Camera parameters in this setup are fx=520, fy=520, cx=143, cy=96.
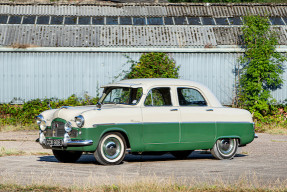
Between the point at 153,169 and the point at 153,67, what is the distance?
11.0 metres

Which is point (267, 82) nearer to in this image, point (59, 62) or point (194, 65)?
point (194, 65)

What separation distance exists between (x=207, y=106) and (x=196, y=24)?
1176 centimetres

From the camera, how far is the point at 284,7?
24.3 m

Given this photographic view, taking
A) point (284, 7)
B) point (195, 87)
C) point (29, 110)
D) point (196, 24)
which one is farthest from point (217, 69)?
point (195, 87)

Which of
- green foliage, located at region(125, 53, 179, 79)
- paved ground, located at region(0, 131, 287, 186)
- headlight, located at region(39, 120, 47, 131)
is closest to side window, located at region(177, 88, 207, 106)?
paved ground, located at region(0, 131, 287, 186)

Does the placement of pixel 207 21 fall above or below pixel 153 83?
above

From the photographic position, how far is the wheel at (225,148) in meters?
11.1

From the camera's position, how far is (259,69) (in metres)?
20.4

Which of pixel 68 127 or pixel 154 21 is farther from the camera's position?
pixel 154 21

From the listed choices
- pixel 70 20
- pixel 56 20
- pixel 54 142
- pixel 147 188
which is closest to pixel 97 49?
pixel 70 20

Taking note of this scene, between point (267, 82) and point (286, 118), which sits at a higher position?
point (267, 82)

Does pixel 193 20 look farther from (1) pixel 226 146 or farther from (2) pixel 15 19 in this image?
(1) pixel 226 146

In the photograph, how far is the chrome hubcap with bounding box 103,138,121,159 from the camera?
387 inches

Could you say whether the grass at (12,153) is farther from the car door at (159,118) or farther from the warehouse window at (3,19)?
the warehouse window at (3,19)
